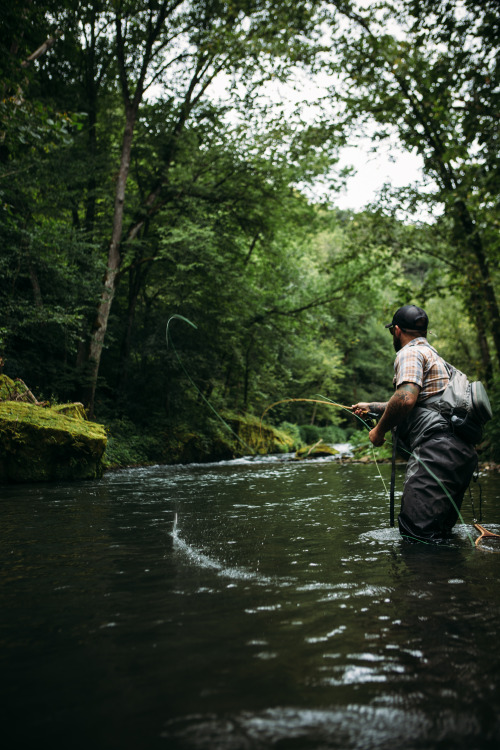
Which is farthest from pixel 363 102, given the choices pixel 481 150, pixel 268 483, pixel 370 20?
pixel 268 483

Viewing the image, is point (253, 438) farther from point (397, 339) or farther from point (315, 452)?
point (397, 339)

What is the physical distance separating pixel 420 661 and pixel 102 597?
1.78 m

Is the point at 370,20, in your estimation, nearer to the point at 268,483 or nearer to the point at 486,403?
the point at 268,483

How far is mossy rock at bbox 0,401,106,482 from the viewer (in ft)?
33.1

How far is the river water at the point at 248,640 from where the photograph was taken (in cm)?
168

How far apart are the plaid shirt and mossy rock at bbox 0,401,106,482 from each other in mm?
8014

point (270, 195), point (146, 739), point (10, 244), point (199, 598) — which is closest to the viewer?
point (146, 739)

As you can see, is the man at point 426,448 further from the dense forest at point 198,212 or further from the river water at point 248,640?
the dense forest at point 198,212

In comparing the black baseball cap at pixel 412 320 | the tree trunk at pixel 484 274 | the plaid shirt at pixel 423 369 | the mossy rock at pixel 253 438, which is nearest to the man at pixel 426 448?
the plaid shirt at pixel 423 369

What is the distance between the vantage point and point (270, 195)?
19.5 meters

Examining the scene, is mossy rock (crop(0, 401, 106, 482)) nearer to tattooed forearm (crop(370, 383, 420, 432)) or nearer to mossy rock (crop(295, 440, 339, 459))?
tattooed forearm (crop(370, 383, 420, 432))

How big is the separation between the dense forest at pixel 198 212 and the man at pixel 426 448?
734cm

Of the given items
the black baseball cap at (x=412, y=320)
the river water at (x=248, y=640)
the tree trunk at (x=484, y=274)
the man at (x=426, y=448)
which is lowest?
the river water at (x=248, y=640)

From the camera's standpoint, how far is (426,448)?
4273 mm
